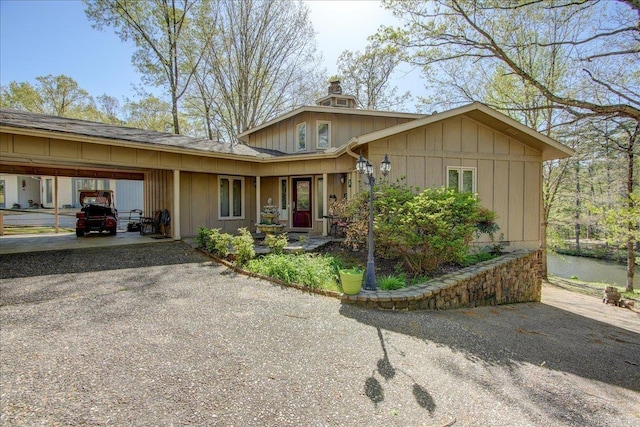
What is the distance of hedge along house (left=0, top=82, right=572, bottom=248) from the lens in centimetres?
815

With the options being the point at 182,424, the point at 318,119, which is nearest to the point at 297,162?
the point at 318,119

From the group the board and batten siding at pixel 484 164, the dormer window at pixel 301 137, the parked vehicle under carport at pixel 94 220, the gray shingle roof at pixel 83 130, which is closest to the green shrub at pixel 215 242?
the gray shingle roof at pixel 83 130

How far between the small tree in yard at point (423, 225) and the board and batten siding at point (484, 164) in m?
1.81

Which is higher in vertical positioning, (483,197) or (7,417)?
(483,197)

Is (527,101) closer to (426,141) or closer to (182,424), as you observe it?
(426,141)

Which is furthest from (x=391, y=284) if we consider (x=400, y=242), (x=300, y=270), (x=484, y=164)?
(x=484, y=164)

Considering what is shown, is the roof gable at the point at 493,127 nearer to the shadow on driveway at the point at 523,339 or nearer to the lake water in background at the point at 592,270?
the shadow on driveway at the point at 523,339

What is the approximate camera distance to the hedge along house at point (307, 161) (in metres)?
8.15

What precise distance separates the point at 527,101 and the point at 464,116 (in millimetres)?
9091

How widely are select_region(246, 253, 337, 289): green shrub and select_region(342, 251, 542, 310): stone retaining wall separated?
0.81m

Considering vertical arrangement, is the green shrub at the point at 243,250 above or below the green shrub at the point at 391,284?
above

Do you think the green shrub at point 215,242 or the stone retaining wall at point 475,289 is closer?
the stone retaining wall at point 475,289

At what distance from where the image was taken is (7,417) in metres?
2.40

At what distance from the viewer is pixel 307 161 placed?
11.1m
